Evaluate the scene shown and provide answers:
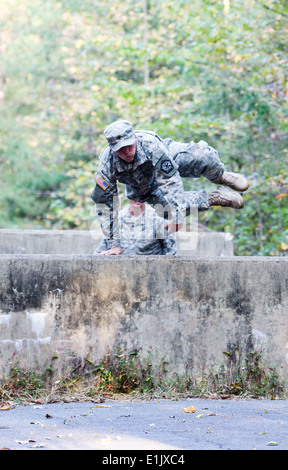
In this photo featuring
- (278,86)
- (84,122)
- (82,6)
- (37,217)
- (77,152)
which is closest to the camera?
(278,86)

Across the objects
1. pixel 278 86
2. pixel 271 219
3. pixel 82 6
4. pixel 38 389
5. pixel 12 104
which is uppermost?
pixel 82 6

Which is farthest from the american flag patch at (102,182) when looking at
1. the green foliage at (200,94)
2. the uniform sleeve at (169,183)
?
the green foliage at (200,94)

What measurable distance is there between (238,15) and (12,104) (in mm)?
12767

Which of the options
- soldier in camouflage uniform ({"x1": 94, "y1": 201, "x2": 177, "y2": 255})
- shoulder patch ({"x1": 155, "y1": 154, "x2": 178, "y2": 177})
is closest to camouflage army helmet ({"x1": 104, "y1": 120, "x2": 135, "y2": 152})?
shoulder patch ({"x1": 155, "y1": 154, "x2": 178, "y2": 177})

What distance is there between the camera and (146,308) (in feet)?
15.6

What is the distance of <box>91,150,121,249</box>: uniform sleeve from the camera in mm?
5527

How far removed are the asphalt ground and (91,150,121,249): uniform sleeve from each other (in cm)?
183

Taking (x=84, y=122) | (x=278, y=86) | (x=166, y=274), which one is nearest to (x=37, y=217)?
(x=84, y=122)

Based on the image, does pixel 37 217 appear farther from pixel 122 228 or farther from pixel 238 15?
pixel 122 228

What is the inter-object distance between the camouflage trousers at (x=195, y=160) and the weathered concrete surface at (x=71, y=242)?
9.26 ft

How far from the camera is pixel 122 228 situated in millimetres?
7332

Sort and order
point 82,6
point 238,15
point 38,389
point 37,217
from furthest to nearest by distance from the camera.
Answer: point 37,217, point 82,6, point 238,15, point 38,389

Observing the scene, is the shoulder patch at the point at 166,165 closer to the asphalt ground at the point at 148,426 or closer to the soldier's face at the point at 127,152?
the soldier's face at the point at 127,152

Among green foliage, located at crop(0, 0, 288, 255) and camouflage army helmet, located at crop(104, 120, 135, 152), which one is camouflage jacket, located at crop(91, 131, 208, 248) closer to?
camouflage army helmet, located at crop(104, 120, 135, 152)
